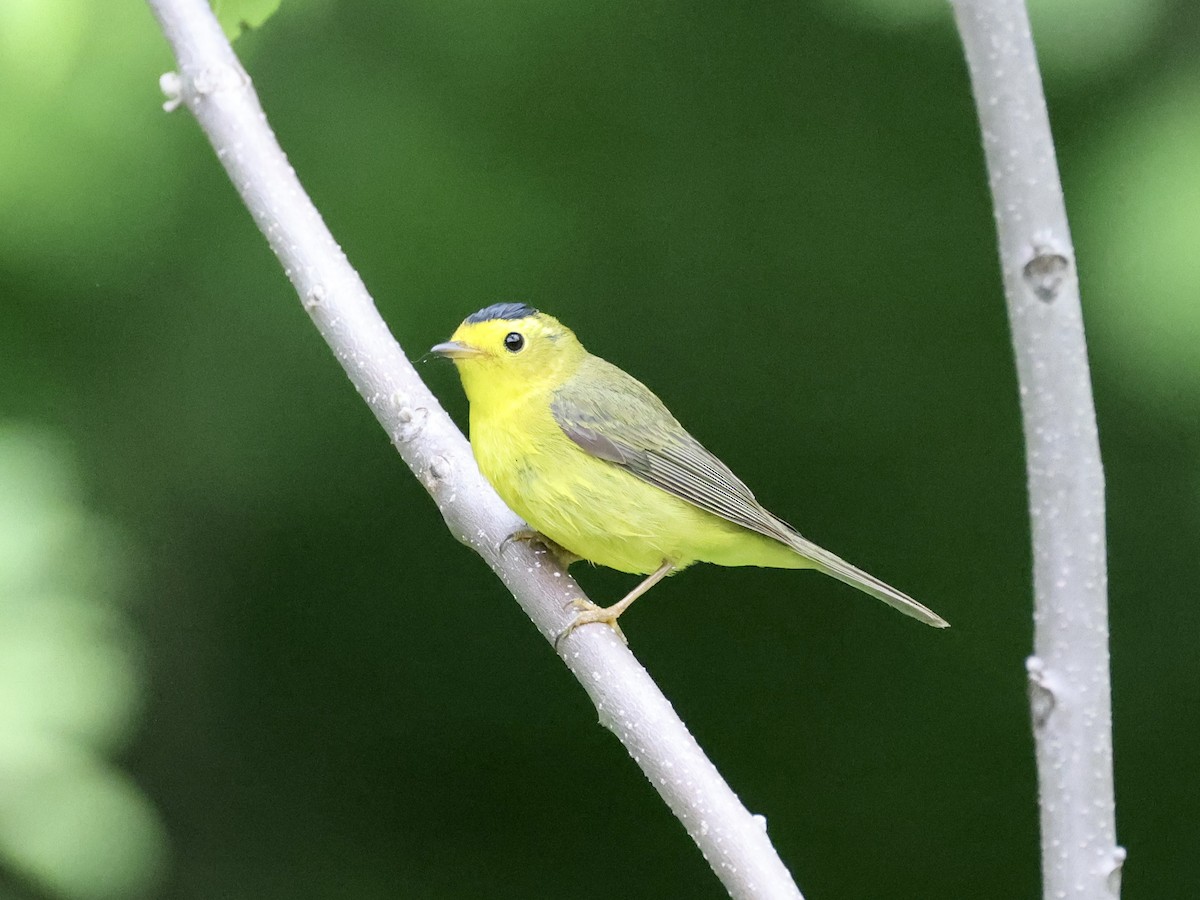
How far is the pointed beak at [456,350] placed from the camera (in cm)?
143

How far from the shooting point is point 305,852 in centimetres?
204

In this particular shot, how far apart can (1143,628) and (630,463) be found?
1.04 metres

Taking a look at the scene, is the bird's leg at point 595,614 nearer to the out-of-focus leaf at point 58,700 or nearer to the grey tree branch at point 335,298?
the grey tree branch at point 335,298

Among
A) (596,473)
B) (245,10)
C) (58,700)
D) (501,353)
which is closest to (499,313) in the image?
(501,353)


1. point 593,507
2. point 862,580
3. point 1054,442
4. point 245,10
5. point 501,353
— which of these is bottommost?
point 1054,442

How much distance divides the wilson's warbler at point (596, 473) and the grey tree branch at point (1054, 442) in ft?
2.26

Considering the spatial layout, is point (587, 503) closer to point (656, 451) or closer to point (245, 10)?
point (656, 451)

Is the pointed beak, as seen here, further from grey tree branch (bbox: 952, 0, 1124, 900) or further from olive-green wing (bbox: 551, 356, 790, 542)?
grey tree branch (bbox: 952, 0, 1124, 900)

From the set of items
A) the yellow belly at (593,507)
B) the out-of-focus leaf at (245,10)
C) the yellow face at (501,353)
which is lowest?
the yellow belly at (593,507)

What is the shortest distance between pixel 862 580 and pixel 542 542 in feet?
1.23

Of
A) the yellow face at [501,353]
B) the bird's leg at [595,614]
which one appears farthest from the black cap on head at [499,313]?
the bird's leg at [595,614]

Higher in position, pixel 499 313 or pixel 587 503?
pixel 499 313

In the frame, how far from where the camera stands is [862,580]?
1.36 meters

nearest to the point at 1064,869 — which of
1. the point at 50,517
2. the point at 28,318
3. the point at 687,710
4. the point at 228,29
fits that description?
the point at 228,29
